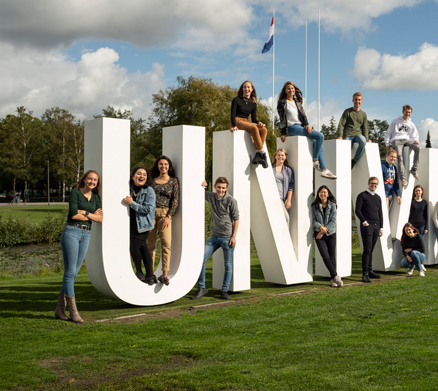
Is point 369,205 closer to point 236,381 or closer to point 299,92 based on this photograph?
point 299,92

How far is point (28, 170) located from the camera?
49.4 metres

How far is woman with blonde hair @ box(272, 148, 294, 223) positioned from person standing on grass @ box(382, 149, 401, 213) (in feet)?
9.47

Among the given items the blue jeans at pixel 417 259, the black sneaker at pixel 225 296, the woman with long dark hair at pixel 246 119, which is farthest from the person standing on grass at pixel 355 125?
the black sneaker at pixel 225 296

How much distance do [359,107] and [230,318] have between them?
579 centimetres

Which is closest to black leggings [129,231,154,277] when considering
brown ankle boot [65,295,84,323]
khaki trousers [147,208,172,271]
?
khaki trousers [147,208,172,271]

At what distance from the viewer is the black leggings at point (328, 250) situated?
8.91 m

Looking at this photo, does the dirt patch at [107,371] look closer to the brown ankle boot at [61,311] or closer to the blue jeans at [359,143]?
the brown ankle boot at [61,311]

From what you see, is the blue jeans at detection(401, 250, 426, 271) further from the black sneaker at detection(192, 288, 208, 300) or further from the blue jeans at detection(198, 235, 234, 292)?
the black sneaker at detection(192, 288, 208, 300)

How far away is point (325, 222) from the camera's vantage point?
29.7 feet

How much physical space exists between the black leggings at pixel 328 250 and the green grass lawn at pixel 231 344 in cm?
116

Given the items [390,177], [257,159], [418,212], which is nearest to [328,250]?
[257,159]

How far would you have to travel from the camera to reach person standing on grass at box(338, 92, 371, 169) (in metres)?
9.99

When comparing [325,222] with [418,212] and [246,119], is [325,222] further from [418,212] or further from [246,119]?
[418,212]

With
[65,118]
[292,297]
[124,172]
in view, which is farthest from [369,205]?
[65,118]
